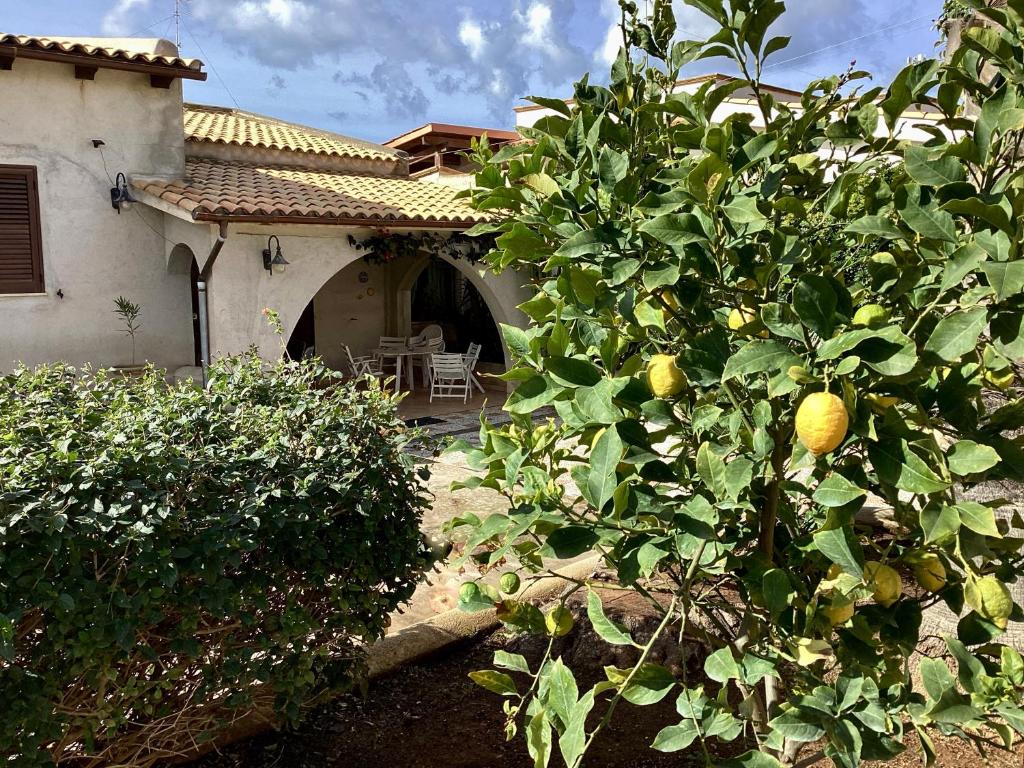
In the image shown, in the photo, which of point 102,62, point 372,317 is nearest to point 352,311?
point 372,317

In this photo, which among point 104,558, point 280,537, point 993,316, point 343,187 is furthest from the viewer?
→ point 343,187

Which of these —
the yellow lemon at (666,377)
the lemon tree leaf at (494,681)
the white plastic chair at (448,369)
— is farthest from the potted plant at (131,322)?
the yellow lemon at (666,377)

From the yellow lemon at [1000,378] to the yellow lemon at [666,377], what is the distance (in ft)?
2.23

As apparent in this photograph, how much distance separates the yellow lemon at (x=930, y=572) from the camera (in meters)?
1.73

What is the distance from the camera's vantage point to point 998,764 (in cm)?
288

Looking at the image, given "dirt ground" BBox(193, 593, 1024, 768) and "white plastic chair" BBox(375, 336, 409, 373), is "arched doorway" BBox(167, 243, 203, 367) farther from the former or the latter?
"dirt ground" BBox(193, 593, 1024, 768)

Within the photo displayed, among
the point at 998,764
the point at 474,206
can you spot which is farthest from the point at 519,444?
the point at 998,764

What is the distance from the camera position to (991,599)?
4.85 ft

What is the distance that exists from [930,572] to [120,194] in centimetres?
1067

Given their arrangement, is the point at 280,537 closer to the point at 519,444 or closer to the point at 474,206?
the point at 519,444

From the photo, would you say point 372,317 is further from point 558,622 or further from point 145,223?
point 558,622

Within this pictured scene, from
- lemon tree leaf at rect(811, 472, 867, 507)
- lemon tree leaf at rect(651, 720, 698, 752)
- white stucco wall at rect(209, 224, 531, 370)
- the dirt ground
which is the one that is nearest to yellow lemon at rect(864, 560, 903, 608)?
lemon tree leaf at rect(811, 472, 867, 507)

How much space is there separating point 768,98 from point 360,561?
6.55 ft

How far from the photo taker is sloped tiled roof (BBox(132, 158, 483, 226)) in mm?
9156
